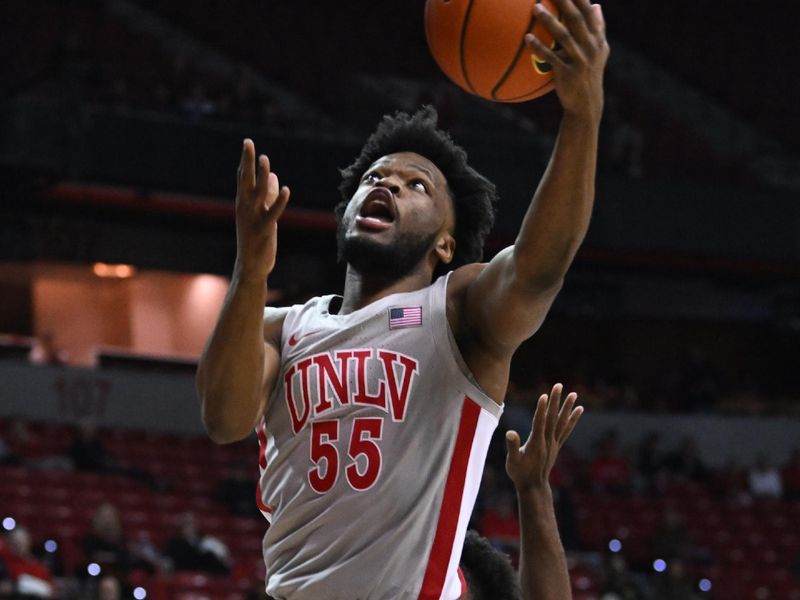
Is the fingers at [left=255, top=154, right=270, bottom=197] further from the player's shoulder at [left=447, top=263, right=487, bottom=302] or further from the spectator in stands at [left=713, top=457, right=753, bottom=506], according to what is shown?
the spectator in stands at [left=713, top=457, right=753, bottom=506]

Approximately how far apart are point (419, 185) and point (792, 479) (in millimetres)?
13816

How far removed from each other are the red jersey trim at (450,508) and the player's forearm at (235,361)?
46 cm

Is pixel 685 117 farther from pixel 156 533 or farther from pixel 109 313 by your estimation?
pixel 156 533

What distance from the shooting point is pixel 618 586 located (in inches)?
457

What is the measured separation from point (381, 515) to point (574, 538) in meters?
10.5

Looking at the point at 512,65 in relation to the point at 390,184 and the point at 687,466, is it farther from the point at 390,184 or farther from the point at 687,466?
the point at 687,466

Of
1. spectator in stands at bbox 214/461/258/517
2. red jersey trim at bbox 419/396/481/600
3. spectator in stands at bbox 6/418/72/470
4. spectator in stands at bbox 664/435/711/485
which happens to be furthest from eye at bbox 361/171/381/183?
spectator in stands at bbox 664/435/711/485

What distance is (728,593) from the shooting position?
13.3 metres

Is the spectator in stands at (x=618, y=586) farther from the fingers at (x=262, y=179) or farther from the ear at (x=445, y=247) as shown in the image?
the fingers at (x=262, y=179)

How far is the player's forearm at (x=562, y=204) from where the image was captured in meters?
2.98

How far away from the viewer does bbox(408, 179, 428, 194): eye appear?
3.59m

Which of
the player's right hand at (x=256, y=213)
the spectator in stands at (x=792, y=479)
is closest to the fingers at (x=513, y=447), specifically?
the player's right hand at (x=256, y=213)

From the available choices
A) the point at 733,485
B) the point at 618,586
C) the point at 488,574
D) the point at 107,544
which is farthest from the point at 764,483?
the point at 488,574

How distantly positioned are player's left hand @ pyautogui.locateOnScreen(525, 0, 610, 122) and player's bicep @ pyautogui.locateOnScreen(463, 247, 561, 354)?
15.9 inches
